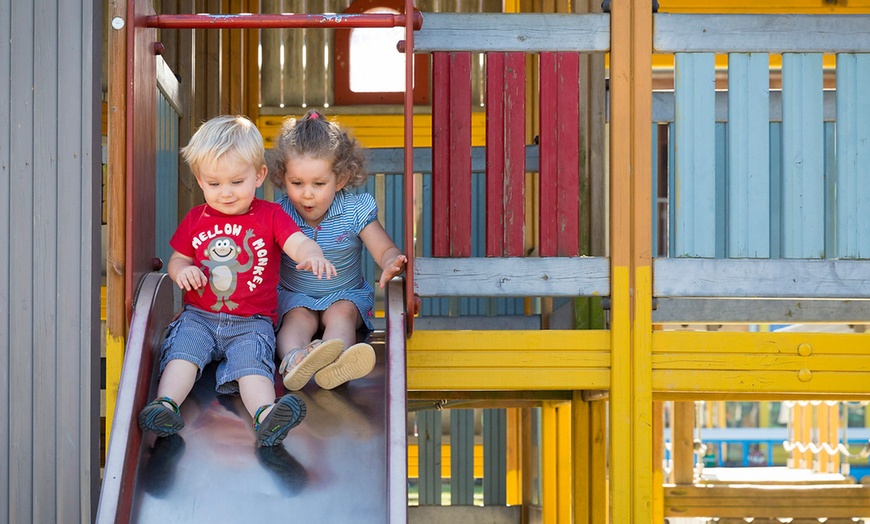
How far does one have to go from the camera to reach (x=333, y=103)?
28.4 ft

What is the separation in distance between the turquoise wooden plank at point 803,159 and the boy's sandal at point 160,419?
2.17 metres

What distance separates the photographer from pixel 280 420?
311 cm

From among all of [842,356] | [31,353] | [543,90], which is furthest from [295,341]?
[842,356]

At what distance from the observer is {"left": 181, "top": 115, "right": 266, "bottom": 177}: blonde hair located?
11.8ft

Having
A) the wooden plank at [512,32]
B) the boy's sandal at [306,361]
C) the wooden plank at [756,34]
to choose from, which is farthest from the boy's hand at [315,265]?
the wooden plank at [756,34]

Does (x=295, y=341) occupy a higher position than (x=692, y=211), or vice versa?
(x=692, y=211)

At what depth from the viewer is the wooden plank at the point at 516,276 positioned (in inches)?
151

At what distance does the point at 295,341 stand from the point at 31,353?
0.86 meters

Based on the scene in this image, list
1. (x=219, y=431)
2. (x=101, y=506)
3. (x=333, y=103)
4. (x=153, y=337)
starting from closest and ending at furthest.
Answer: (x=101, y=506) → (x=219, y=431) → (x=153, y=337) → (x=333, y=103)

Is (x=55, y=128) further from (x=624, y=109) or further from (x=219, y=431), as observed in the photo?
(x=624, y=109)

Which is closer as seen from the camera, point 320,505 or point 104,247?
point 320,505

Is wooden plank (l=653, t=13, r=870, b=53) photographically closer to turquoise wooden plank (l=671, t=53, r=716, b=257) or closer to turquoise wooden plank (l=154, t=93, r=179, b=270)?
turquoise wooden plank (l=671, t=53, r=716, b=257)

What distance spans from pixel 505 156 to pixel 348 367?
1.01 m

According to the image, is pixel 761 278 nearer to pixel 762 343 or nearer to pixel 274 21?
pixel 762 343
